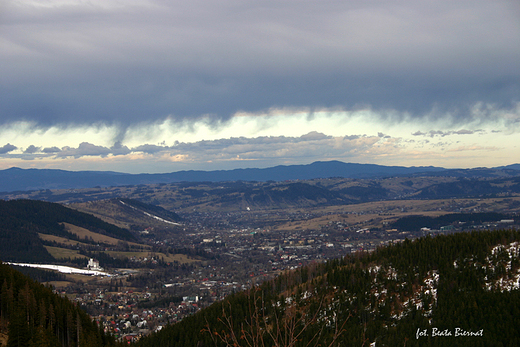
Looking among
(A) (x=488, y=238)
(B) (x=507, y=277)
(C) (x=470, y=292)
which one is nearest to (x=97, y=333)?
(C) (x=470, y=292)

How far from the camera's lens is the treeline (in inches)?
2548

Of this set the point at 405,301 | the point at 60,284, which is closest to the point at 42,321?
the point at 405,301

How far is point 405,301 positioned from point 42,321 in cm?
7478

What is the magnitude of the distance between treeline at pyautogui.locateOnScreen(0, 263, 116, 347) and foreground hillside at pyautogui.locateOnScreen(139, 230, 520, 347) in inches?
629

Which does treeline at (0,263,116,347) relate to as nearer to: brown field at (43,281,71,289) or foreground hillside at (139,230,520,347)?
foreground hillside at (139,230,520,347)

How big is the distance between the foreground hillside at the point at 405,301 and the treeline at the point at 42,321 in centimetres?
1598

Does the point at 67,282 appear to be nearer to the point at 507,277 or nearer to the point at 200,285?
the point at 200,285

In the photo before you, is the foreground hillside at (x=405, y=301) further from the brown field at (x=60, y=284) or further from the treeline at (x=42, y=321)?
the brown field at (x=60, y=284)

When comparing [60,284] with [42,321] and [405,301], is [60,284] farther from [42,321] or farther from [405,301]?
[405,301]

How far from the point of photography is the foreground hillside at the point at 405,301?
69625mm

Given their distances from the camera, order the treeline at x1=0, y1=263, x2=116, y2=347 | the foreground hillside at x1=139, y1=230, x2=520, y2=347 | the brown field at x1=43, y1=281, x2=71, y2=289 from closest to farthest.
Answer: the treeline at x1=0, y1=263, x2=116, y2=347 < the foreground hillside at x1=139, y1=230, x2=520, y2=347 < the brown field at x1=43, y1=281, x2=71, y2=289

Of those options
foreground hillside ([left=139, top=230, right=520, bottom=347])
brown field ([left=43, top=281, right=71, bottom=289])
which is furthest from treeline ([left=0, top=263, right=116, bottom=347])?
brown field ([left=43, top=281, right=71, bottom=289])

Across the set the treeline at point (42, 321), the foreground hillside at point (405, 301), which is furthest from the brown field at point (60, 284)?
the foreground hillside at point (405, 301)

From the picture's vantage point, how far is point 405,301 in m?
85.9
